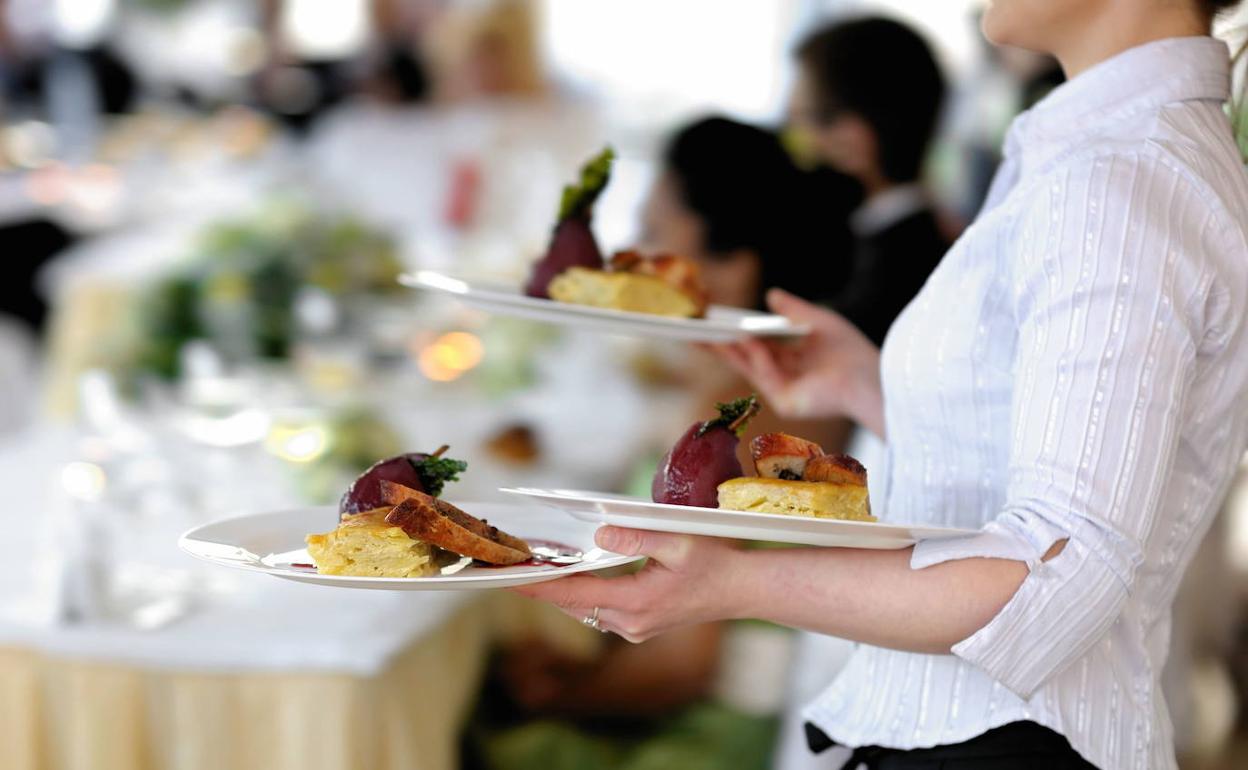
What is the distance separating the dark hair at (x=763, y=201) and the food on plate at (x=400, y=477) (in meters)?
1.57

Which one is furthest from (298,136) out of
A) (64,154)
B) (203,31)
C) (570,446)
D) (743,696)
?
(743,696)

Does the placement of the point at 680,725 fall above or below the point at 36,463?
below

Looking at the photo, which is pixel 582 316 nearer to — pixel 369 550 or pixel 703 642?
pixel 369 550

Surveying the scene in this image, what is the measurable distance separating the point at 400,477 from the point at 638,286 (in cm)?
51

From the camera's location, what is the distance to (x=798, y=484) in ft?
2.86

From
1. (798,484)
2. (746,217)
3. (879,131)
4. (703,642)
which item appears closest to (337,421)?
(703,642)

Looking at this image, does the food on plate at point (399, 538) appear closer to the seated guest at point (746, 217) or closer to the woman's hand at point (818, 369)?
the woman's hand at point (818, 369)

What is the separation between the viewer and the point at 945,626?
0.90 metres

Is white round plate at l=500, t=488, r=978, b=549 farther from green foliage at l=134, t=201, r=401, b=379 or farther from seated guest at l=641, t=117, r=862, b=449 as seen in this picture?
green foliage at l=134, t=201, r=401, b=379

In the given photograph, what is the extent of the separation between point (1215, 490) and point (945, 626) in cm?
27

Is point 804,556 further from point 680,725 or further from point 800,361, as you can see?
point 680,725

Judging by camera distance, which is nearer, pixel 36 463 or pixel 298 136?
pixel 36 463

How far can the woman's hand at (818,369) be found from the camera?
4.64 ft

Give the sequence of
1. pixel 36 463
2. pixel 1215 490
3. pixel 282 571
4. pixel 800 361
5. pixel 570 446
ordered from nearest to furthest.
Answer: pixel 282 571 < pixel 1215 490 < pixel 800 361 < pixel 36 463 < pixel 570 446
